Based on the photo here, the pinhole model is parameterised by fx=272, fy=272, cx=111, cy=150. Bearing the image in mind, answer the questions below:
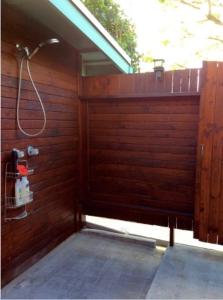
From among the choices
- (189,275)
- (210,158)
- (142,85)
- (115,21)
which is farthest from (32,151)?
(115,21)

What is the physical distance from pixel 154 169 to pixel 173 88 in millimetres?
933

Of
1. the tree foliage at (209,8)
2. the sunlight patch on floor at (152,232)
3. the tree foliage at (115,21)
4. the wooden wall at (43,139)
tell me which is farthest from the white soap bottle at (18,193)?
the tree foliage at (209,8)

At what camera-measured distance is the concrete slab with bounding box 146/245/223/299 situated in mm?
2238

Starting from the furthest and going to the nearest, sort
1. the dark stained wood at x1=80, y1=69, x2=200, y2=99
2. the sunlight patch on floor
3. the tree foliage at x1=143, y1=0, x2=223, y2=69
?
the tree foliage at x1=143, y1=0, x2=223, y2=69
the sunlight patch on floor
the dark stained wood at x1=80, y1=69, x2=200, y2=99

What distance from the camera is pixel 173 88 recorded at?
116 inches

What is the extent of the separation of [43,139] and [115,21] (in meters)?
5.07

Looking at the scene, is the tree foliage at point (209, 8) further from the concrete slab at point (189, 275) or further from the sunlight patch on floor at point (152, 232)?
the concrete slab at point (189, 275)

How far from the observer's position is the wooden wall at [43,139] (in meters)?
2.31

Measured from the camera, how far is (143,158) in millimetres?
3201

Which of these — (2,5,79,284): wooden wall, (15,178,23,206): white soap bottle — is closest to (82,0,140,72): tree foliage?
(2,5,79,284): wooden wall

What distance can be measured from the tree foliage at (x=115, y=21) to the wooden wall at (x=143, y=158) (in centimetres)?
359

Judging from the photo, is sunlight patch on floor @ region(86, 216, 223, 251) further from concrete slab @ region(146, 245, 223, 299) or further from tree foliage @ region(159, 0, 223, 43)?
tree foliage @ region(159, 0, 223, 43)

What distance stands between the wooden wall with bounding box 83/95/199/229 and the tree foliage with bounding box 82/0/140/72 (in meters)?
3.59

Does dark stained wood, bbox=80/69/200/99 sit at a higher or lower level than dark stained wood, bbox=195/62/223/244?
higher
